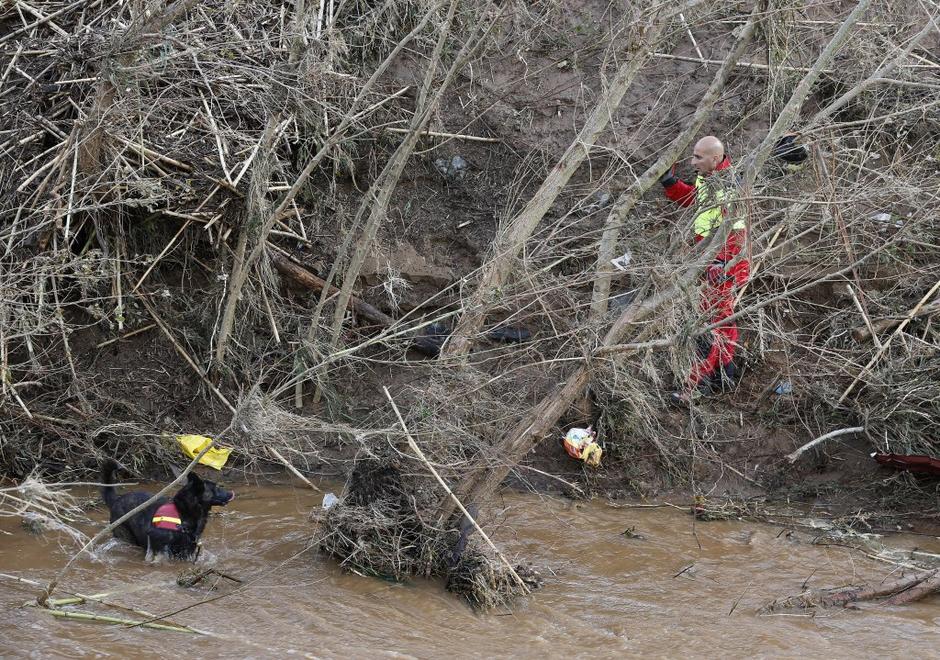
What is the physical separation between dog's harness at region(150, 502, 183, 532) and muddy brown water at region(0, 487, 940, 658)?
0.27 m

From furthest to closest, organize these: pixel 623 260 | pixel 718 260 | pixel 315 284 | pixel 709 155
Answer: pixel 315 284 → pixel 709 155 → pixel 623 260 → pixel 718 260

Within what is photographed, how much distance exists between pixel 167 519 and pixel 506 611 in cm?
205

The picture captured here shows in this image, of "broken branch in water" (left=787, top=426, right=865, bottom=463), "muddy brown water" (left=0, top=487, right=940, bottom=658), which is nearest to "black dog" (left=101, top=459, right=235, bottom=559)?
"muddy brown water" (left=0, top=487, right=940, bottom=658)

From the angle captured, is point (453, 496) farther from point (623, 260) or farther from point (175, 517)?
point (623, 260)

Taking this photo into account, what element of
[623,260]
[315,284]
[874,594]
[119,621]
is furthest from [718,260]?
[119,621]

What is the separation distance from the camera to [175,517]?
18.9 ft

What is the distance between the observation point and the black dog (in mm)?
5758

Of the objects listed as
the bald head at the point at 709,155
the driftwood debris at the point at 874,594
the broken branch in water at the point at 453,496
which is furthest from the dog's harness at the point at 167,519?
the bald head at the point at 709,155

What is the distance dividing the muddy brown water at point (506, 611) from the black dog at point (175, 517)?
0.44ft

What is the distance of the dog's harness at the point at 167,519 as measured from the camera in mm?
5742

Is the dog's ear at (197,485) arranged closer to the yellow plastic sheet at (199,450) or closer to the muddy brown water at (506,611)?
the muddy brown water at (506,611)

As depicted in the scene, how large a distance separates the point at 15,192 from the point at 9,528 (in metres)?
2.55

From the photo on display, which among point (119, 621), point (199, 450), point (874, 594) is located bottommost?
point (874, 594)

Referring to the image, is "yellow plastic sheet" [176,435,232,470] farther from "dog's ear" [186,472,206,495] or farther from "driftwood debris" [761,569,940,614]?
"driftwood debris" [761,569,940,614]
